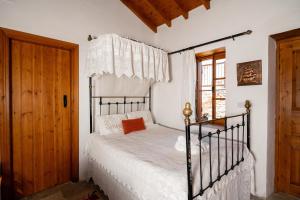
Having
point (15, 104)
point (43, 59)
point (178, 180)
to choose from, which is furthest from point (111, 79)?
point (178, 180)

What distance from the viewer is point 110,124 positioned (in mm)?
2521

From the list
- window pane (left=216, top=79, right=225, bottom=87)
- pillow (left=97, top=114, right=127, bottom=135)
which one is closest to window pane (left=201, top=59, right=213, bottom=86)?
window pane (left=216, top=79, right=225, bottom=87)

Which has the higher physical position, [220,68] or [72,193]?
[220,68]

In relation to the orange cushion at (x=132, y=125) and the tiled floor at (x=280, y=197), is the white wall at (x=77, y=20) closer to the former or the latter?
the orange cushion at (x=132, y=125)

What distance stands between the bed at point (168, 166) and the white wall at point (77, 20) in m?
0.43

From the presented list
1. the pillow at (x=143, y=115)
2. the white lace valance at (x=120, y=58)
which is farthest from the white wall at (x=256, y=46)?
the pillow at (x=143, y=115)

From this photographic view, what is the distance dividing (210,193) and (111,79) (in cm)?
194

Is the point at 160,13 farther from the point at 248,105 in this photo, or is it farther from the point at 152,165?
the point at 152,165

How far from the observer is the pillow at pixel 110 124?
2.45 meters

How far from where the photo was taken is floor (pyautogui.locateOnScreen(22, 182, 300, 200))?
6.73ft

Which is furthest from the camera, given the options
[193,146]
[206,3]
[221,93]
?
[221,93]

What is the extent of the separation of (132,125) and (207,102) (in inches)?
51.1

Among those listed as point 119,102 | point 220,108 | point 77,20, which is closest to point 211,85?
point 220,108

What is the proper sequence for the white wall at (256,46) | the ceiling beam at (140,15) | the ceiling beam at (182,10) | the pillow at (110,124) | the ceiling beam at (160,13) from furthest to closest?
the ceiling beam at (140,15)
the ceiling beam at (160,13)
the ceiling beam at (182,10)
the pillow at (110,124)
the white wall at (256,46)
